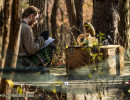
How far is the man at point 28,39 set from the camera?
16.9 feet

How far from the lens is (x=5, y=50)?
8.37ft

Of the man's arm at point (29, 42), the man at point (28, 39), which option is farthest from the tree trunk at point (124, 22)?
the man's arm at point (29, 42)

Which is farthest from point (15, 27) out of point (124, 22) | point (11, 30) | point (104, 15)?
point (124, 22)

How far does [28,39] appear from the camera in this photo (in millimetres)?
5141

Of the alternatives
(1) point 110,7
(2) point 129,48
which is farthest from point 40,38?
(2) point 129,48

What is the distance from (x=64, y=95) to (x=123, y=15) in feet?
25.0

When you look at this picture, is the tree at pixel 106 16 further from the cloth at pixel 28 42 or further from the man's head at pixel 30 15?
the man's head at pixel 30 15

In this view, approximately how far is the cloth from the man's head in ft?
0.32

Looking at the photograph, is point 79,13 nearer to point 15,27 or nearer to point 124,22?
point 124,22

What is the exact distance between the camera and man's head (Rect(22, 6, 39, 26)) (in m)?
5.16

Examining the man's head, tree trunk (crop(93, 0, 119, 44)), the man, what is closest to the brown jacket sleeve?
the man

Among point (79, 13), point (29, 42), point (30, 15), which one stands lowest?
point (29, 42)

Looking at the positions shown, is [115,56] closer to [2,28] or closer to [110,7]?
[110,7]

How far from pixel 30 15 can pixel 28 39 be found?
1.32 ft
